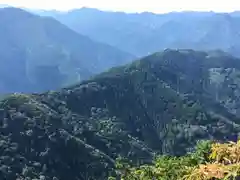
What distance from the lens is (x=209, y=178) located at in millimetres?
20000

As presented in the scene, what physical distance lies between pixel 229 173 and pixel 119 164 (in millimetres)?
86233

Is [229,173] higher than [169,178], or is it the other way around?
[229,173]

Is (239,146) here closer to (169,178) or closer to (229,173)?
(229,173)

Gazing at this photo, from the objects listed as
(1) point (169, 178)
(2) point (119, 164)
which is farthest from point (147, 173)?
(2) point (119, 164)

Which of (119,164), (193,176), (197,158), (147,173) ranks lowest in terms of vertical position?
(119,164)

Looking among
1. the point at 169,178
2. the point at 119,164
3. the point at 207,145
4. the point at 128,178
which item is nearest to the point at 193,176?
the point at 169,178

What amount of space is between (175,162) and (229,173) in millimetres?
55491

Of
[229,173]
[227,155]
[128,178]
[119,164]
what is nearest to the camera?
[229,173]

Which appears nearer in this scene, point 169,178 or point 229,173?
point 229,173

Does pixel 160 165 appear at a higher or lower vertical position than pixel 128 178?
higher

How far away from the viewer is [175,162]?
244ft

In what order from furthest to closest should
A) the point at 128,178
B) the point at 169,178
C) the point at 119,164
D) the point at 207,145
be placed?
the point at 119,164 → the point at 128,178 → the point at 207,145 → the point at 169,178

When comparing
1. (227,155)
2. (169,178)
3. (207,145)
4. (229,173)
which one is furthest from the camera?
(207,145)

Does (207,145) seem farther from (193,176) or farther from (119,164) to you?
(193,176)
